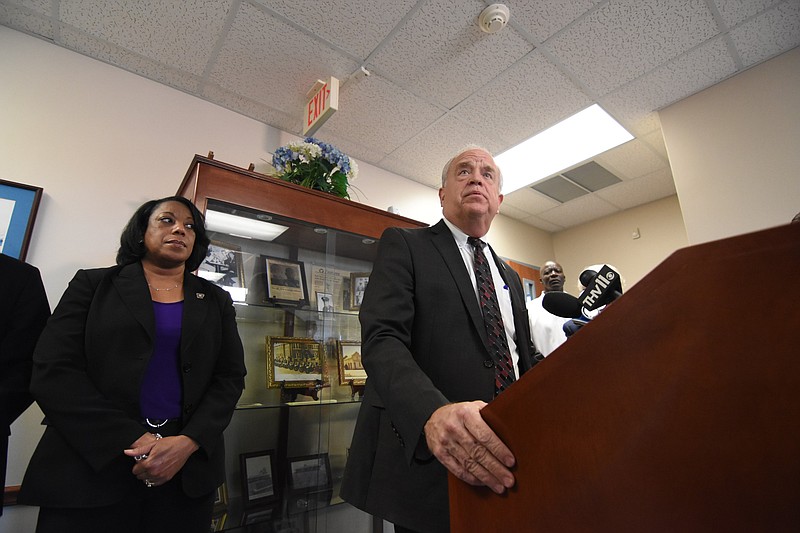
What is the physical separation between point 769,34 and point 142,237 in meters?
3.12

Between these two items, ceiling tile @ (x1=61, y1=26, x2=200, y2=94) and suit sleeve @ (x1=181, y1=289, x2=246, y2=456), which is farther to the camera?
ceiling tile @ (x1=61, y1=26, x2=200, y2=94)

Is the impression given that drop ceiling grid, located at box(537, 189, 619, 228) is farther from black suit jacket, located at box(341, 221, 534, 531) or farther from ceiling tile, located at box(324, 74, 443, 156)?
black suit jacket, located at box(341, 221, 534, 531)

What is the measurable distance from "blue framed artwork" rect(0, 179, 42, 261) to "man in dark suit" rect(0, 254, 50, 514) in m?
0.63

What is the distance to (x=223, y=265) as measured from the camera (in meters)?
1.87

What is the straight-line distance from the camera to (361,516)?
1.91m

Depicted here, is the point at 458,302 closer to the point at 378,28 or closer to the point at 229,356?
the point at 229,356

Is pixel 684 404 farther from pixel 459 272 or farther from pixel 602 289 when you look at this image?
pixel 459 272

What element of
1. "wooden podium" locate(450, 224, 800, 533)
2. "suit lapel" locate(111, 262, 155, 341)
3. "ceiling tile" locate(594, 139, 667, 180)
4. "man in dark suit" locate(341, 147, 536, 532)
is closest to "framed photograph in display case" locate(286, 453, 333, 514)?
"suit lapel" locate(111, 262, 155, 341)

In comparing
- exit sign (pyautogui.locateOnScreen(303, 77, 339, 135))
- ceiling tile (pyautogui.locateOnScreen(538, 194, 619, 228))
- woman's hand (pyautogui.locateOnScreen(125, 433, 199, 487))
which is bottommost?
woman's hand (pyautogui.locateOnScreen(125, 433, 199, 487))

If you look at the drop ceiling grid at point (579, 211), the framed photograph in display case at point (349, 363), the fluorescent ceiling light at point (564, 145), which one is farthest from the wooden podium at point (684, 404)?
the drop ceiling grid at point (579, 211)

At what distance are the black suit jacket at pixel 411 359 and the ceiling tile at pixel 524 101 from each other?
1.67 m

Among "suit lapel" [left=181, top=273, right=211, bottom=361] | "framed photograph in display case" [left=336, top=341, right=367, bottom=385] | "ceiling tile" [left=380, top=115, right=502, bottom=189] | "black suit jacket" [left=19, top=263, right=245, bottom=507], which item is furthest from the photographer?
"ceiling tile" [left=380, top=115, right=502, bottom=189]

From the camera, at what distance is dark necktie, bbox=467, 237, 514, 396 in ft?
3.00

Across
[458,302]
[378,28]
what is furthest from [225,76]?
[458,302]
